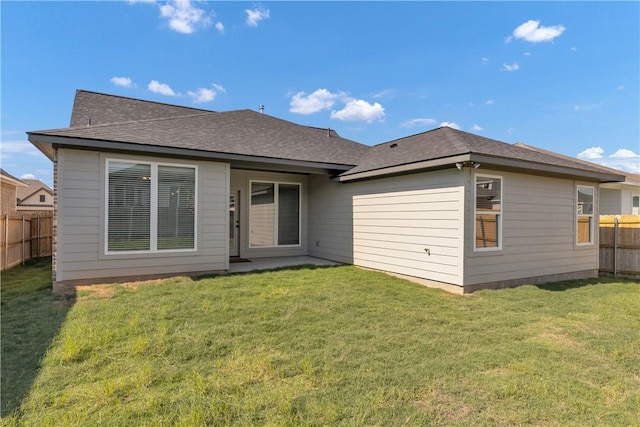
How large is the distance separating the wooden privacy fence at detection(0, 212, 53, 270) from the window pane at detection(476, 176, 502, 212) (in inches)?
456

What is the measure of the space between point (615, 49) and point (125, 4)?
14.5 m

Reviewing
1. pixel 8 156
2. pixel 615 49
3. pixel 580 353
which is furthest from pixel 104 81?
pixel 615 49

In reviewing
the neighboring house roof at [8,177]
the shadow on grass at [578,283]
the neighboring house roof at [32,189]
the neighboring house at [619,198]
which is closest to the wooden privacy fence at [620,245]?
the shadow on grass at [578,283]

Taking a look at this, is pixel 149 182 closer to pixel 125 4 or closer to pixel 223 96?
pixel 125 4

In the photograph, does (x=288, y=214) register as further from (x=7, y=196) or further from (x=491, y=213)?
(x=7, y=196)

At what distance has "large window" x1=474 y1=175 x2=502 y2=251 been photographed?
21.9 ft

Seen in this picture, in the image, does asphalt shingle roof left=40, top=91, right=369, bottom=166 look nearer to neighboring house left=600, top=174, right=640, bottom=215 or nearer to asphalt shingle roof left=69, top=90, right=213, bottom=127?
asphalt shingle roof left=69, top=90, right=213, bottom=127

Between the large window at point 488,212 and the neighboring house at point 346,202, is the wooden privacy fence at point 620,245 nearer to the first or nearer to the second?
the neighboring house at point 346,202

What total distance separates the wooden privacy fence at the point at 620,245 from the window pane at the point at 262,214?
393 inches

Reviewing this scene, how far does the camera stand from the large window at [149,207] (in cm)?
658

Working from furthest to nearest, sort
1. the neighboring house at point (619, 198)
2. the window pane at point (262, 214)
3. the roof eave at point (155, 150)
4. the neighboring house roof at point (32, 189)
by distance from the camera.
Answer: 1. the neighboring house roof at point (32, 189)
2. the neighboring house at point (619, 198)
3. the window pane at point (262, 214)
4. the roof eave at point (155, 150)

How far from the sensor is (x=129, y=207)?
6.67m

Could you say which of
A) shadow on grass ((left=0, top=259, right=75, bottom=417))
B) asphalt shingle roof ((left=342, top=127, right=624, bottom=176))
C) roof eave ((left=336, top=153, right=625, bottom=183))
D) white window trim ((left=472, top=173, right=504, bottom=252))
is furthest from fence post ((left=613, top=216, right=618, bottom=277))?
shadow on grass ((left=0, top=259, right=75, bottom=417))

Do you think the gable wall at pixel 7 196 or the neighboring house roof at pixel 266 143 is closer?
the neighboring house roof at pixel 266 143
